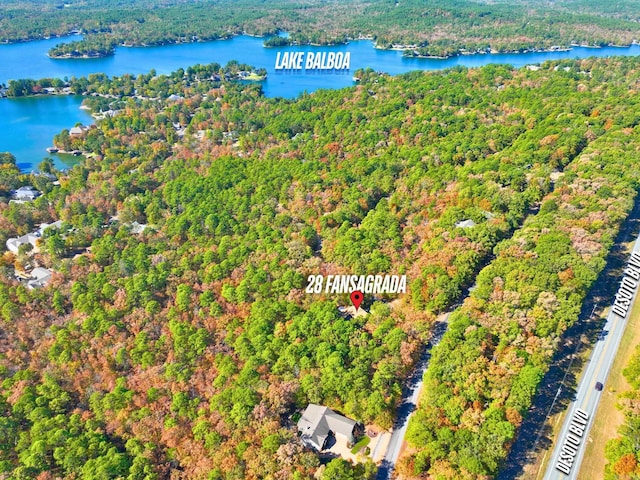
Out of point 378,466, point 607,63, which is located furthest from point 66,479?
point 607,63

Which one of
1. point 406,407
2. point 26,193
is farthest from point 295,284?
point 26,193

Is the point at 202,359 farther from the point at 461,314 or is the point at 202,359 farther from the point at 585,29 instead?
the point at 585,29

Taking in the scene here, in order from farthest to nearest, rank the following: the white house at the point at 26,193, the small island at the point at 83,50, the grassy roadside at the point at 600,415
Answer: the small island at the point at 83,50, the white house at the point at 26,193, the grassy roadside at the point at 600,415

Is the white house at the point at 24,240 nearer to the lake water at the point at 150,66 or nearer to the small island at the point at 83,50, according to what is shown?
the lake water at the point at 150,66

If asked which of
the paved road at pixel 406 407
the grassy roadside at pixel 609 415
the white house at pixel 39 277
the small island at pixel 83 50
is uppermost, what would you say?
the small island at pixel 83 50

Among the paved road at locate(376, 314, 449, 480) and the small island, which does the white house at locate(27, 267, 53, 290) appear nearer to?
the paved road at locate(376, 314, 449, 480)

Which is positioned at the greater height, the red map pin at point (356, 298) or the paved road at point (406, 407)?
the red map pin at point (356, 298)

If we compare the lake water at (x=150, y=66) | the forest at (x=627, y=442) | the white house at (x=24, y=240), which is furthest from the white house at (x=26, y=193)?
the forest at (x=627, y=442)
